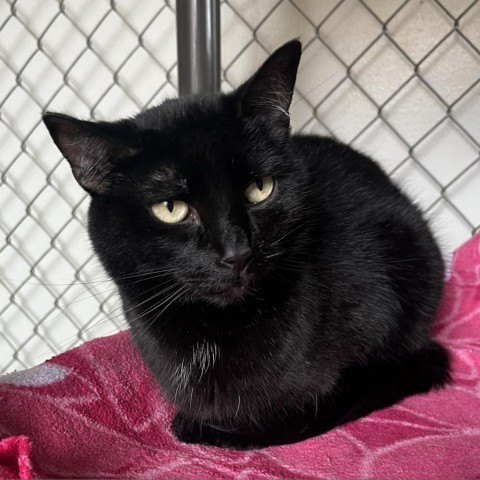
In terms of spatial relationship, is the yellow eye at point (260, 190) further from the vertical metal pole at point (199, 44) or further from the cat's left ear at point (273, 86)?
the vertical metal pole at point (199, 44)

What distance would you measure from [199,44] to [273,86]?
1.25ft

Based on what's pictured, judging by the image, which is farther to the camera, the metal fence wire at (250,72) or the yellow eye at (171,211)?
the metal fence wire at (250,72)

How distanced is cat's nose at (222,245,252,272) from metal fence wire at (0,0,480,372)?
612 millimetres

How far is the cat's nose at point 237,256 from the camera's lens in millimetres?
521

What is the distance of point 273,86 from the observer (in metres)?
0.61

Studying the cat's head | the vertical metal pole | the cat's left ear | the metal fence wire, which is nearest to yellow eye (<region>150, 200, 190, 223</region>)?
the cat's head

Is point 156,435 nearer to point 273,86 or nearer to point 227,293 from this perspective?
point 227,293

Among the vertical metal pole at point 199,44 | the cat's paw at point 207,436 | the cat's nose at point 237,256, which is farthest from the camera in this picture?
the vertical metal pole at point 199,44

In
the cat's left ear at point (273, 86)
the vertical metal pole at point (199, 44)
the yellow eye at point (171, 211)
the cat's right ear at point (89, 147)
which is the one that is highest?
the vertical metal pole at point (199, 44)

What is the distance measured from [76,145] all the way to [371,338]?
1.38 ft

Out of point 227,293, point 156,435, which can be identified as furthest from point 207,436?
point 227,293

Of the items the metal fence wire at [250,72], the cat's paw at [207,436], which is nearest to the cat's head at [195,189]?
the cat's paw at [207,436]

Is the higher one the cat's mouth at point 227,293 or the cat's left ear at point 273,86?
the cat's left ear at point 273,86

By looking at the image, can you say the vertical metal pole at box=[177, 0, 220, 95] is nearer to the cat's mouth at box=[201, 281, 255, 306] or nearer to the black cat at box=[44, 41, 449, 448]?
the black cat at box=[44, 41, 449, 448]
